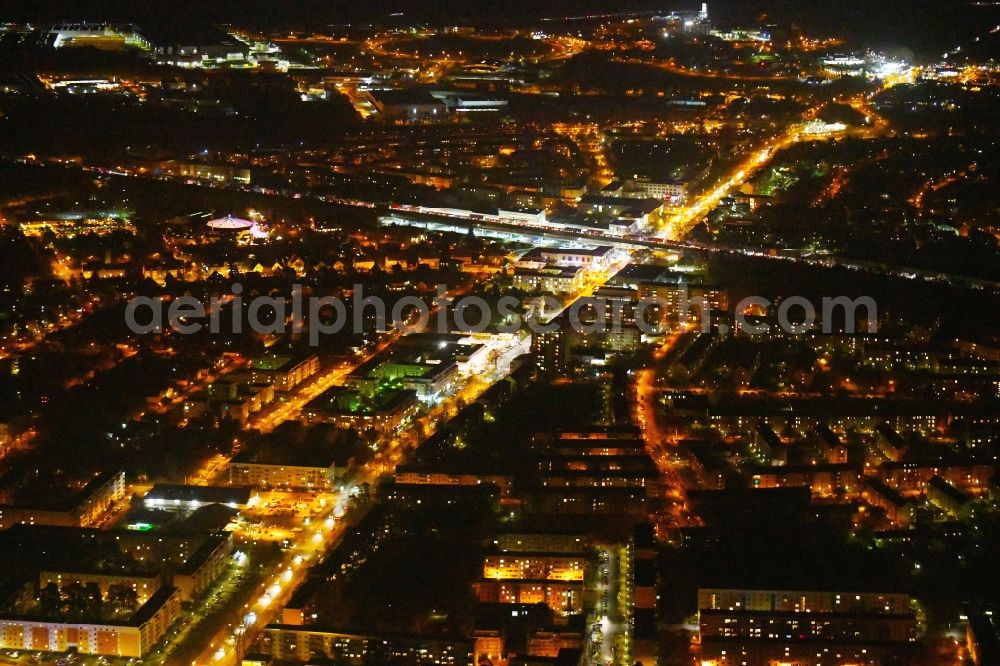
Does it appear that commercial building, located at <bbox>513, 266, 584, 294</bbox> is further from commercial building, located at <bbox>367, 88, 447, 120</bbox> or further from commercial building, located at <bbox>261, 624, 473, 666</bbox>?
commercial building, located at <bbox>367, 88, 447, 120</bbox>

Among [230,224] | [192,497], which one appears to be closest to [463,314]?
[192,497]

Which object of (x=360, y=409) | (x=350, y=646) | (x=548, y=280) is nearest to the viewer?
(x=350, y=646)

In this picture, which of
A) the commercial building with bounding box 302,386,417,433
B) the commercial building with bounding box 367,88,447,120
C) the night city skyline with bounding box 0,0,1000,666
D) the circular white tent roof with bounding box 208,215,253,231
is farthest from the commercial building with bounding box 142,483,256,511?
the commercial building with bounding box 367,88,447,120

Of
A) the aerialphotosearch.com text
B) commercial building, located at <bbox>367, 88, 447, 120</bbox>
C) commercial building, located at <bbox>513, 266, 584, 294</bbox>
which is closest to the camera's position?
the aerialphotosearch.com text

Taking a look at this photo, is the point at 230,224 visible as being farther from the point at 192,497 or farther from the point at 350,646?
the point at 350,646

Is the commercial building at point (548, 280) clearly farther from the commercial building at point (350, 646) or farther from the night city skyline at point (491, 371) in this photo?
the commercial building at point (350, 646)

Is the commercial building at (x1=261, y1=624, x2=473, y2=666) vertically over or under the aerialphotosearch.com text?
under

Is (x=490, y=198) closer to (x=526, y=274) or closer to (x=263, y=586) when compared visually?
(x=526, y=274)

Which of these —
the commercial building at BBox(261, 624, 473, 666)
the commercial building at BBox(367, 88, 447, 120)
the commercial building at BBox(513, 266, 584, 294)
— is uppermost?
the commercial building at BBox(367, 88, 447, 120)

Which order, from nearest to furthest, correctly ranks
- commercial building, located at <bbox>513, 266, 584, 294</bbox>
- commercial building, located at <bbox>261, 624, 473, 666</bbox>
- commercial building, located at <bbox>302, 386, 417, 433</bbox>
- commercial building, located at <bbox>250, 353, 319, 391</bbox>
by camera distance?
commercial building, located at <bbox>261, 624, 473, 666</bbox> → commercial building, located at <bbox>302, 386, 417, 433</bbox> → commercial building, located at <bbox>250, 353, 319, 391</bbox> → commercial building, located at <bbox>513, 266, 584, 294</bbox>

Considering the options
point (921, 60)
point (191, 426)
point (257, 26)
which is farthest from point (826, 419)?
point (257, 26)

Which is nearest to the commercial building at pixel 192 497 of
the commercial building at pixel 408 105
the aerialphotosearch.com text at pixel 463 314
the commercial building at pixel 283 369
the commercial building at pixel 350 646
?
the commercial building at pixel 350 646
